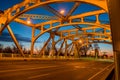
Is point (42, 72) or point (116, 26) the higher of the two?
point (116, 26)

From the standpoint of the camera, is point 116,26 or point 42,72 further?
point 42,72

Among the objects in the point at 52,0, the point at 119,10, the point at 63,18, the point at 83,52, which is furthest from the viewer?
Answer: the point at 83,52

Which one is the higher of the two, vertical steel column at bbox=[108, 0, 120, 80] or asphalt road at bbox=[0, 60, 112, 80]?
vertical steel column at bbox=[108, 0, 120, 80]

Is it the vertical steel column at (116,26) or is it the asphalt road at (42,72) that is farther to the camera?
the asphalt road at (42,72)

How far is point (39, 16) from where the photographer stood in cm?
4075

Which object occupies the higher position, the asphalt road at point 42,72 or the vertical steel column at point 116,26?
the vertical steel column at point 116,26

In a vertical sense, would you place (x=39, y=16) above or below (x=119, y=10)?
above

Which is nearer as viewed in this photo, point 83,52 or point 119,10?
point 119,10

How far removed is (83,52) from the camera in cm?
13838

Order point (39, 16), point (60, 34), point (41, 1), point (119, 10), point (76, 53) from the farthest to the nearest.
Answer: point (76, 53)
point (60, 34)
point (39, 16)
point (41, 1)
point (119, 10)

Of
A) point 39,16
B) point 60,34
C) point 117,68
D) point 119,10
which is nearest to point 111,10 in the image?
point 119,10

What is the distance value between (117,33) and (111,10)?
0.30 meters

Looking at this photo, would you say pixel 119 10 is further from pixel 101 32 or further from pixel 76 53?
pixel 76 53

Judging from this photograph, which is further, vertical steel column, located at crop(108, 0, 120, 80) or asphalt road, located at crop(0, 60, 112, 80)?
asphalt road, located at crop(0, 60, 112, 80)
